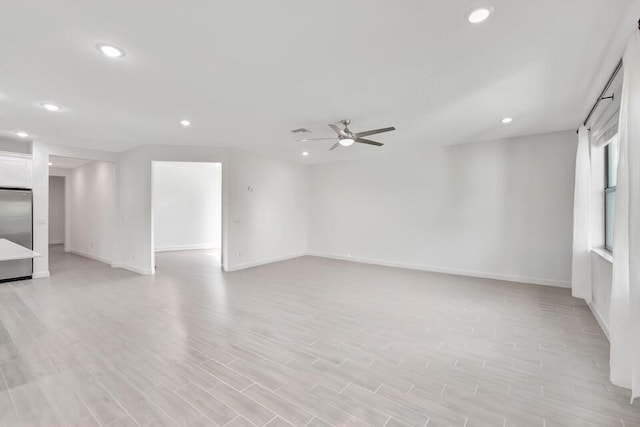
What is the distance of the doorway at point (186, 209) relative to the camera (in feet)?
30.1

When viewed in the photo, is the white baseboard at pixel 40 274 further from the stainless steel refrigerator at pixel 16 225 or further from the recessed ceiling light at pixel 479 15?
the recessed ceiling light at pixel 479 15

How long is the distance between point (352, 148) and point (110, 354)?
538 centimetres

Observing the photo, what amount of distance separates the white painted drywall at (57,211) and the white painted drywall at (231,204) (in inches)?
235

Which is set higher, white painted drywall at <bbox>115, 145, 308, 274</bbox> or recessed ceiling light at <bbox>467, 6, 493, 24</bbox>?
recessed ceiling light at <bbox>467, 6, 493, 24</bbox>

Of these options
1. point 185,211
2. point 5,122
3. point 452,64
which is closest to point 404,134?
point 452,64

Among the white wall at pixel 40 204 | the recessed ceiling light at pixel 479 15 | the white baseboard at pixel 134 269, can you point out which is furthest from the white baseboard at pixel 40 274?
the recessed ceiling light at pixel 479 15

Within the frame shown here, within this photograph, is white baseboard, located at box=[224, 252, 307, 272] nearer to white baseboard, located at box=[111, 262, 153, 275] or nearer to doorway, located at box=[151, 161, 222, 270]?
white baseboard, located at box=[111, 262, 153, 275]

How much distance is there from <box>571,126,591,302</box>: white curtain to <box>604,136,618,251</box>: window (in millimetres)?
178

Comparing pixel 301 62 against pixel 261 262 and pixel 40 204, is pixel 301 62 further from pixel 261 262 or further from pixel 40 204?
pixel 40 204

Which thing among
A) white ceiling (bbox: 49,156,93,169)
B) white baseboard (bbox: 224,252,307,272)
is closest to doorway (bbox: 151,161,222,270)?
white ceiling (bbox: 49,156,93,169)

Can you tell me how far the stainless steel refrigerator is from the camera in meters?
5.21

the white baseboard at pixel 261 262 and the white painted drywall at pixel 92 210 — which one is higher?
the white painted drywall at pixel 92 210

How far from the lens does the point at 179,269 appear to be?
647cm

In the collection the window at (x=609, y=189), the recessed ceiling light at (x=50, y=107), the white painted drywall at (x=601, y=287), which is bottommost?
the white painted drywall at (x=601, y=287)
